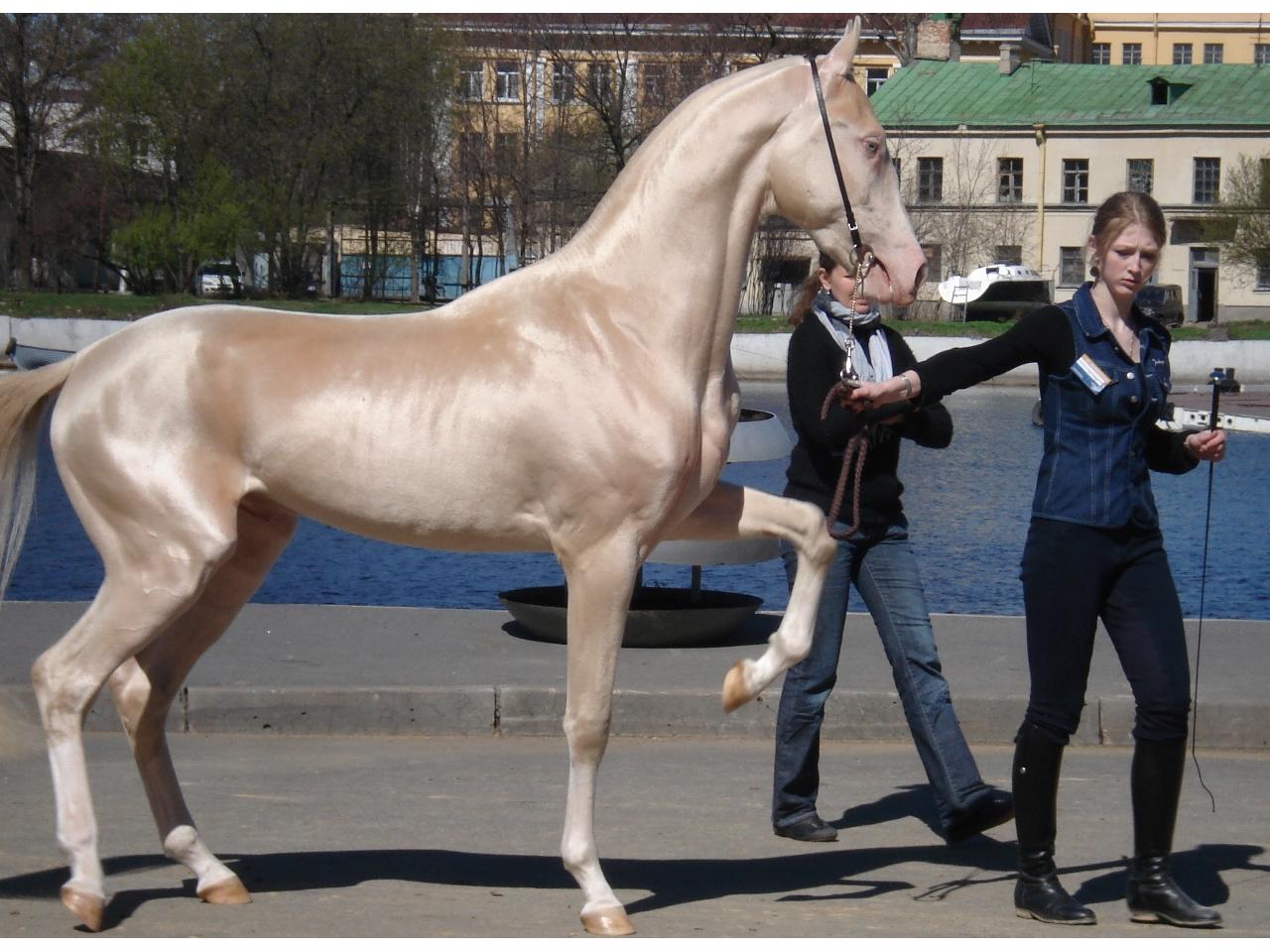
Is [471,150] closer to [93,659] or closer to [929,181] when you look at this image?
[929,181]

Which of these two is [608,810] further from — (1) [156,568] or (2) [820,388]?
(1) [156,568]

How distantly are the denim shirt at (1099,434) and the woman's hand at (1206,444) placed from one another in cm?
14

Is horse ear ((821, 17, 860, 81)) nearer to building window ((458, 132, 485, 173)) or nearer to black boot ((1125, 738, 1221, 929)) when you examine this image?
black boot ((1125, 738, 1221, 929))

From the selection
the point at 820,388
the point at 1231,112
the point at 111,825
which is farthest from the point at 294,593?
the point at 1231,112

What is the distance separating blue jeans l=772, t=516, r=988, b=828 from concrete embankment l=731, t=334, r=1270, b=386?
34257 mm

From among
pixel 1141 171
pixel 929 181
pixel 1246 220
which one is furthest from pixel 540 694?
pixel 1141 171

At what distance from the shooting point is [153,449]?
16.2 feet

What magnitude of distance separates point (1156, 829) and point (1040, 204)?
60.0 m

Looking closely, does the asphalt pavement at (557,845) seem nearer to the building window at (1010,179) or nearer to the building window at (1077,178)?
the building window at (1010,179)

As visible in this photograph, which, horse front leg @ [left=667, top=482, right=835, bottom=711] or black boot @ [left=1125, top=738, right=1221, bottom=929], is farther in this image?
black boot @ [left=1125, top=738, right=1221, bottom=929]

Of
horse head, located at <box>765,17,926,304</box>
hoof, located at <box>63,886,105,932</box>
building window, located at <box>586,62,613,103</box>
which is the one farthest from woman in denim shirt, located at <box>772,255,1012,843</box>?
building window, located at <box>586,62,613,103</box>

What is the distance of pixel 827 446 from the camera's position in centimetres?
629

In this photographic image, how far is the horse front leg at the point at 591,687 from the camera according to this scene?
482 centimetres

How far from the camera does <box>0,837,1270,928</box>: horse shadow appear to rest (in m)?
5.47
